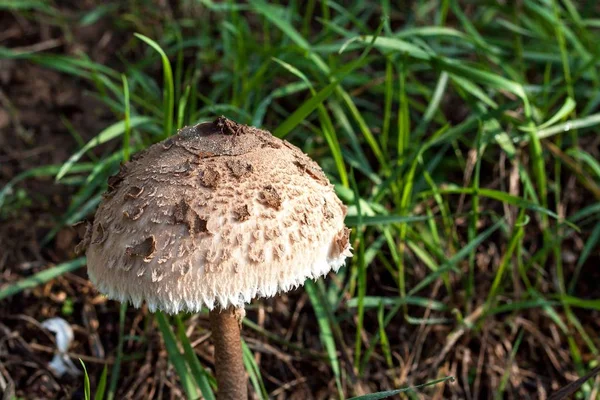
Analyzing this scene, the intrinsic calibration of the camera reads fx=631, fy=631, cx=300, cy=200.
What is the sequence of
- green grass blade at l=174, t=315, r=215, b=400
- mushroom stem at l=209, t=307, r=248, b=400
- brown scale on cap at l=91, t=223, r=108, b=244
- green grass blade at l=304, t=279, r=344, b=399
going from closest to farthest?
brown scale on cap at l=91, t=223, r=108, b=244
mushroom stem at l=209, t=307, r=248, b=400
green grass blade at l=174, t=315, r=215, b=400
green grass blade at l=304, t=279, r=344, b=399

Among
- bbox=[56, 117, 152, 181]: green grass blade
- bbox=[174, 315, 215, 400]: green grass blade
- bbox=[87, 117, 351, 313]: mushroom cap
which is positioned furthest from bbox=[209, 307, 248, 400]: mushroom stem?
bbox=[56, 117, 152, 181]: green grass blade

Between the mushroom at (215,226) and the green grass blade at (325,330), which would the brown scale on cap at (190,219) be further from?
the green grass blade at (325,330)

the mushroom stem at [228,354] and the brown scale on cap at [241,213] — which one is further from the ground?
the brown scale on cap at [241,213]

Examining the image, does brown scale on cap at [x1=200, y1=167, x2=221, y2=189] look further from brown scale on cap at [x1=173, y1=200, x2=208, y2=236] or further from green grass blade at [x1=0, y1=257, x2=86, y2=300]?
green grass blade at [x1=0, y1=257, x2=86, y2=300]

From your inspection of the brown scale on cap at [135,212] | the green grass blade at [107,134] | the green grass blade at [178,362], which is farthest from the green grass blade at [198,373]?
the green grass blade at [107,134]

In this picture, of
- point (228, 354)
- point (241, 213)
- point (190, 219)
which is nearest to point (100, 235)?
point (190, 219)

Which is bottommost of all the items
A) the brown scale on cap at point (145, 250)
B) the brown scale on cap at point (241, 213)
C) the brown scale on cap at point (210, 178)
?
the brown scale on cap at point (145, 250)

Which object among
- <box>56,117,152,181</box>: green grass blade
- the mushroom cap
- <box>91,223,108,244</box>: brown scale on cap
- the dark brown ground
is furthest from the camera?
<box>56,117,152,181</box>: green grass blade
